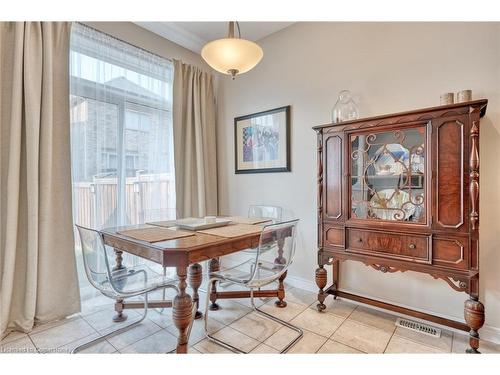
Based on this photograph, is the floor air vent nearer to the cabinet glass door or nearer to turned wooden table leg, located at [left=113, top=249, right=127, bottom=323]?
the cabinet glass door

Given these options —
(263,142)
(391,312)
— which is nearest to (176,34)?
(263,142)

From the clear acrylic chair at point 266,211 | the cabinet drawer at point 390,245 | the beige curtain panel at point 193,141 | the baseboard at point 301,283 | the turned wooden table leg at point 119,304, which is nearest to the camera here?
the cabinet drawer at point 390,245

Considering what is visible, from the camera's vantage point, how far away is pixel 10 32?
1.77m

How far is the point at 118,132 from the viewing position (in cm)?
238

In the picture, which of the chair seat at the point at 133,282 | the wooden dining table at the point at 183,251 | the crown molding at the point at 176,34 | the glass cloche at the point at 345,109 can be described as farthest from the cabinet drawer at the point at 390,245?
the crown molding at the point at 176,34

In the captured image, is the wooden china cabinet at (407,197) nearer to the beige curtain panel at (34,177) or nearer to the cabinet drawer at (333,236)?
the cabinet drawer at (333,236)

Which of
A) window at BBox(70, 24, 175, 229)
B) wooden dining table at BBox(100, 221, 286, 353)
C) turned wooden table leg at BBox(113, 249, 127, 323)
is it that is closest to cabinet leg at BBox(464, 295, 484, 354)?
wooden dining table at BBox(100, 221, 286, 353)

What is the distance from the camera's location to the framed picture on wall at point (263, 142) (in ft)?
8.73

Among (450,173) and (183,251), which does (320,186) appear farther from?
(183,251)

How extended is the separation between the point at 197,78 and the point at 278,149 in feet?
4.33

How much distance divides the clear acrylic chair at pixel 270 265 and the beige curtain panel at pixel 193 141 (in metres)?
1.24

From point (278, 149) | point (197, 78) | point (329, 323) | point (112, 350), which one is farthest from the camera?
point (197, 78)
